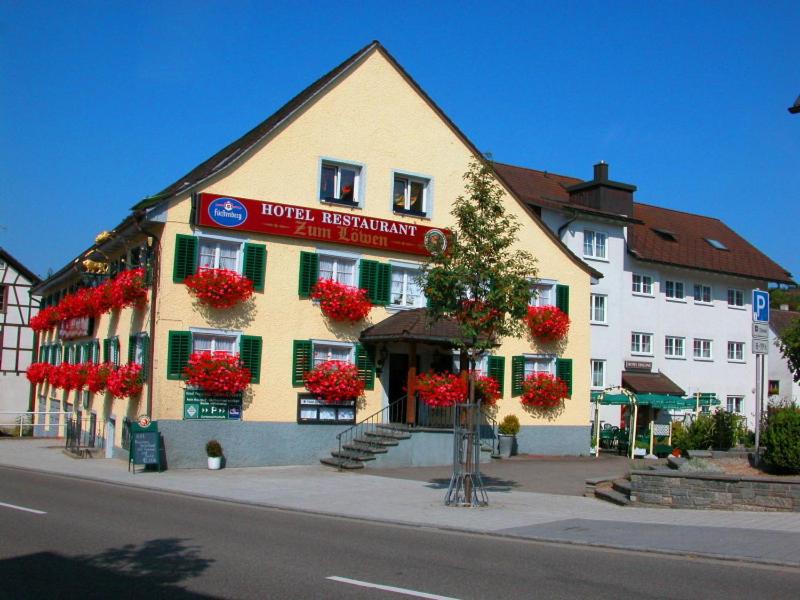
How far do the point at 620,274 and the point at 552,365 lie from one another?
12402 millimetres

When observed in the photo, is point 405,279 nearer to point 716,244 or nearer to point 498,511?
point 498,511

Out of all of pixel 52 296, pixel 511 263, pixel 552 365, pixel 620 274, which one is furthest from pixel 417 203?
pixel 52 296

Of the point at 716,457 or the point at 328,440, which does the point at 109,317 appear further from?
the point at 716,457

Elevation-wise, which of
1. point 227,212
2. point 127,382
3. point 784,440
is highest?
point 227,212

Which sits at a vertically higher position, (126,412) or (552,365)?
(552,365)

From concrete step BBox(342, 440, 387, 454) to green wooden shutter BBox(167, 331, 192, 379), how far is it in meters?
4.81

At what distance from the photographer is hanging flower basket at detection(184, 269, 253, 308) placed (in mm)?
22094

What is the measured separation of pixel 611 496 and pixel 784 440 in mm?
3091

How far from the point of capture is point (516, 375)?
27391 mm

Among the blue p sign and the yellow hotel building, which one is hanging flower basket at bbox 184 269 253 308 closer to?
the yellow hotel building

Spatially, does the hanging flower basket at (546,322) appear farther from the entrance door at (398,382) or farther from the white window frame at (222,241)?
the white window frame at (222,241)

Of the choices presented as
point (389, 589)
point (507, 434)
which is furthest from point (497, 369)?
point (389, 589)

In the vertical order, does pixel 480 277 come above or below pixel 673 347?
below

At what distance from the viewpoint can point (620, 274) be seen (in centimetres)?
3922
